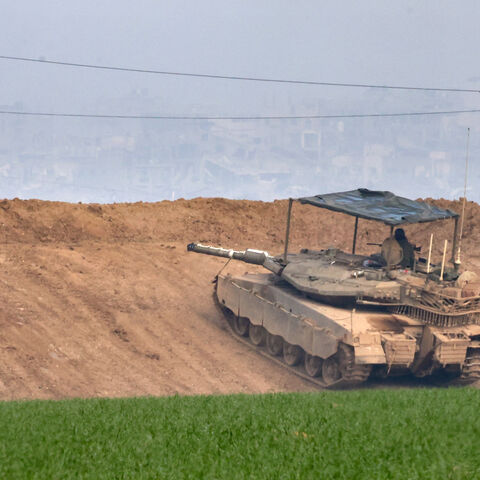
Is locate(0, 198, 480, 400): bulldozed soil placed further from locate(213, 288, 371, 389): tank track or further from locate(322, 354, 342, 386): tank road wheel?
locate(322, 354, 342, 386): tank road wheel

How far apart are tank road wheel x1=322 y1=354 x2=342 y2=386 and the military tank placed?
24mm

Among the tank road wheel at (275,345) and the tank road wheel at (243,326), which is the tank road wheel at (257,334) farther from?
the tank road wheel at (275,345)

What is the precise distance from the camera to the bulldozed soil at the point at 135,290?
19.7 m

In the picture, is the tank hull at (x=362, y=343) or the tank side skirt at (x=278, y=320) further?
the tank side skirt at (x=278, y=320)

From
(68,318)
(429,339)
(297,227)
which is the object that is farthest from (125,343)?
(297,227)

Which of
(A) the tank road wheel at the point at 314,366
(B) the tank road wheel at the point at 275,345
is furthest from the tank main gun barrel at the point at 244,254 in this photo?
(A) the tank road wheel at the point at 314,366

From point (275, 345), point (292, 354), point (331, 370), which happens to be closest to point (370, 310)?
point (331, 370)

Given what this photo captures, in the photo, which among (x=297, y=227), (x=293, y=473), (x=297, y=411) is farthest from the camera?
(x=297, y=227)

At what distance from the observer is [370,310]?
19266mm

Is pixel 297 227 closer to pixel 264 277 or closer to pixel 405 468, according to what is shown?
pixel 264 277

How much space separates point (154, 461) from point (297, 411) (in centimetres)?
331

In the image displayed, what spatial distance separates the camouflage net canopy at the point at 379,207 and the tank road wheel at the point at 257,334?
13.2 ft

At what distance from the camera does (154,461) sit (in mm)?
9680

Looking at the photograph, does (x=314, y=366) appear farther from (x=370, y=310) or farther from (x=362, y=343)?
(x=362, y=343)
